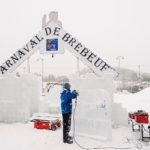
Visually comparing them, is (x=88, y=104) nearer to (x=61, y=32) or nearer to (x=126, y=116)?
(x=126, y=116)

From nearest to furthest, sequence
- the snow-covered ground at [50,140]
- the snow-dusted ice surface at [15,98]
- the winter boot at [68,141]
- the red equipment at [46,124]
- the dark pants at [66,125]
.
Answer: the snow-covered ground at [50,140] < the winter boot at [68,141] < the dark pants at [66,125] < the red equipment at [46,124] < the snow-dusted ice surface at [15,98]

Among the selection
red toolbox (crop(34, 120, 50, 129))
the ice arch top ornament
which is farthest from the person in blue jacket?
the ice arch top ornament

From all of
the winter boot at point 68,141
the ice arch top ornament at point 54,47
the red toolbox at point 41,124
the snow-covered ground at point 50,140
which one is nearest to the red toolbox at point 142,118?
the snow-covered ground at point 50,140

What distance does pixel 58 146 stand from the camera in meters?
8.39

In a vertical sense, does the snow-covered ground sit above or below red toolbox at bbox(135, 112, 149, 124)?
below

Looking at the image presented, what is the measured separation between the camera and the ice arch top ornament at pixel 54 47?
11.5 meters

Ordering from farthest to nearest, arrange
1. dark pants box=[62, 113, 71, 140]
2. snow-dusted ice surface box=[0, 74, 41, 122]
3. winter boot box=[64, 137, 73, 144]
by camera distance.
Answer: snow-dusted ice surface box=[0, 74, 41, 122] → dark pants box=[62, 113, 71, 140] → winter boot box=[64, 137, 73, 144]

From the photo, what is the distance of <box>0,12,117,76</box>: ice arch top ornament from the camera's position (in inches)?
451

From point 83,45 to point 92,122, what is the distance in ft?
11.4

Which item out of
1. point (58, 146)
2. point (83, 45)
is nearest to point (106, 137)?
point (58, 146)

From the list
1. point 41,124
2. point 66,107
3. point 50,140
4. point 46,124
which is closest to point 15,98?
point 41,124

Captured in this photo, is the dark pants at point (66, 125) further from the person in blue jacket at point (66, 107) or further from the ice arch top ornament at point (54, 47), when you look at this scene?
the ice arch top ornament at point (54, 47)

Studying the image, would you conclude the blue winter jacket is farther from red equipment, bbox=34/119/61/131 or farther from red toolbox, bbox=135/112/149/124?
red toolbox, bbox=135/112/149/124

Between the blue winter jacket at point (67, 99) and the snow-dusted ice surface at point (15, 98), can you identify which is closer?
the blue winter jacket at point (67, 99)
